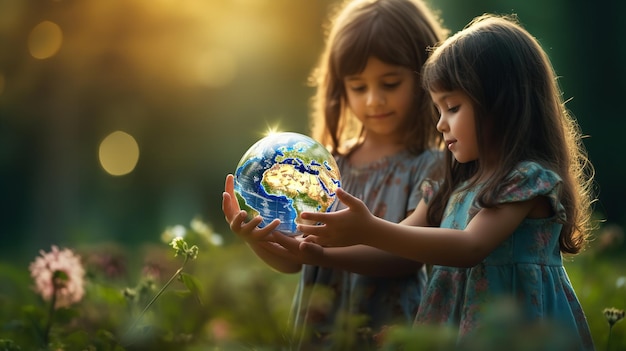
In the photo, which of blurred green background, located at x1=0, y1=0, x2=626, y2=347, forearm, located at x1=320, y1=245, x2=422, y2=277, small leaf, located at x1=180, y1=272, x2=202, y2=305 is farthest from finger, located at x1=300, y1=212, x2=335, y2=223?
blurred green background, located at x1=0, y1=0, x2=626, y2=347

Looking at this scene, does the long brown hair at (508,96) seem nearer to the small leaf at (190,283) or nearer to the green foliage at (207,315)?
the green foliage at (207,315)

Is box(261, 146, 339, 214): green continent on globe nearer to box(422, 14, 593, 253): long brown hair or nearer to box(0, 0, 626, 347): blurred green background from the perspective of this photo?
box(422, 14, 593, 253): long brown hair

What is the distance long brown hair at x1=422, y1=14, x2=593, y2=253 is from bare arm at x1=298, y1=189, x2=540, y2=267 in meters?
0.15

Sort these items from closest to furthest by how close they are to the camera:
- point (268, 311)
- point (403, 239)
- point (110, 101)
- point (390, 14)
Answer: point (268, 311), point (403, 239), point (390, 14), point (110, 101)

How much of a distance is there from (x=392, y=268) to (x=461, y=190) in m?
0.66

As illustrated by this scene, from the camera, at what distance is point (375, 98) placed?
399 cm

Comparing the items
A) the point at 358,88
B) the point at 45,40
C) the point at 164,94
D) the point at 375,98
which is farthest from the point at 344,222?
the point at 164,94

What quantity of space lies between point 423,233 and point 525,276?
1.73ft

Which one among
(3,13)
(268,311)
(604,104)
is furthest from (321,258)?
(604,104)

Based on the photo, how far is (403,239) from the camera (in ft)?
9.86

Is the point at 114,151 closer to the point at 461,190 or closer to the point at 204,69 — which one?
the point at 204,69

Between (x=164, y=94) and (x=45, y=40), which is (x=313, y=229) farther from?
(x=164, y=94)

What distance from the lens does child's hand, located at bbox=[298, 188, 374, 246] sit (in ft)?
9.56

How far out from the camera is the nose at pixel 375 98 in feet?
13.1
